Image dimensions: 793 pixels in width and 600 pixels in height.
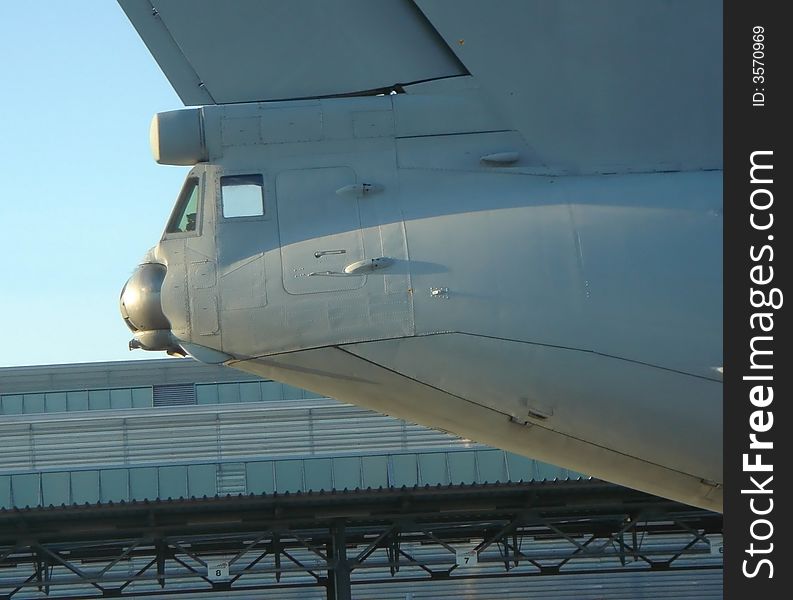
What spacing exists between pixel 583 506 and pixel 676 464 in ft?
64.5

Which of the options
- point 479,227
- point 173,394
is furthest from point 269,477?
point 173,394

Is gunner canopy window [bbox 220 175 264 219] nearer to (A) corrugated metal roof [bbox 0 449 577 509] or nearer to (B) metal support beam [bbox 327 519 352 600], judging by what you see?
(A) corrugated metal roof [bbox 0 449 577 509]

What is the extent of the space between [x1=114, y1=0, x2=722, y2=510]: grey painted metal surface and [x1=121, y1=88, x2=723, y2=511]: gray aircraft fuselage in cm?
2

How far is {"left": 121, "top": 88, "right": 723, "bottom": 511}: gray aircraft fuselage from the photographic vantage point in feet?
29.4

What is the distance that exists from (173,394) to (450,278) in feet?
171

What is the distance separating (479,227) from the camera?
9156mm

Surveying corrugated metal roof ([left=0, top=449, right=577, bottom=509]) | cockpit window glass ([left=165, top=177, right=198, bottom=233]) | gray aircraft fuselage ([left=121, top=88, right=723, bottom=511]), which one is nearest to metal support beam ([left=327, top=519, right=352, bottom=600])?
corrugated metal roof ([left=0, top=449, right=577, bottom=509])

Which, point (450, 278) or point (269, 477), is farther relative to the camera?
point (269, 477)

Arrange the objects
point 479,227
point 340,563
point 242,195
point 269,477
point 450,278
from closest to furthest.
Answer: point 450,278, point 479,227, point 242,195, point 269,477, point 340,563

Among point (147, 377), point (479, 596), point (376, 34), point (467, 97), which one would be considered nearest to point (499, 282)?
point (467, 97)

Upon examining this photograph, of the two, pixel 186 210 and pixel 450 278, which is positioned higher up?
pixel 186 210

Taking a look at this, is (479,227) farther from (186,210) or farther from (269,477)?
(269,477)

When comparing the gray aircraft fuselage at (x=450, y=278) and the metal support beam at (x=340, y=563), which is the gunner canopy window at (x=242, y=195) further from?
the metal support beam at (x=340, y=563)

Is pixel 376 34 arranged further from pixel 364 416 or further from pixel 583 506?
pixel 364 416
